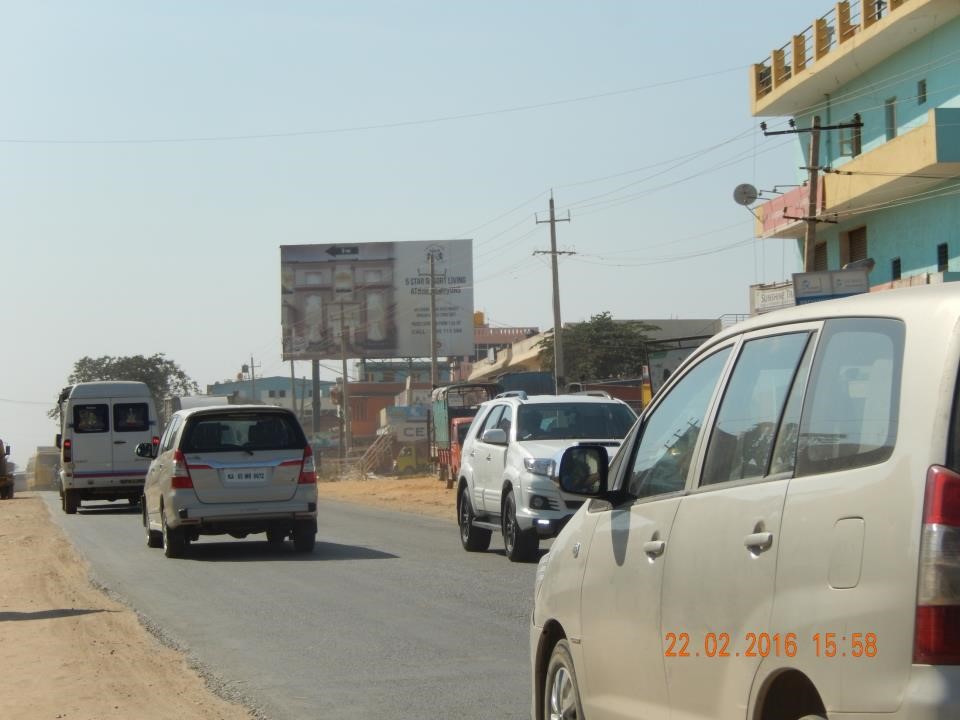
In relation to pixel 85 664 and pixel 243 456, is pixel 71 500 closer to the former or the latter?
pixel 243 456

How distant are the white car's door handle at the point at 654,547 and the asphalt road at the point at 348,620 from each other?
3.13 metres

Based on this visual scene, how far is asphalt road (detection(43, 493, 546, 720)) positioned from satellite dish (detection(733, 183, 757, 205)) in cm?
2521

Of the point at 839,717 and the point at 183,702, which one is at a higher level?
the point at 839,717

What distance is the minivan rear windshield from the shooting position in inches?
708

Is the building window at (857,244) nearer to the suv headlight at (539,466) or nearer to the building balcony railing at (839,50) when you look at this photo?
the building balcony railing at (839,50)

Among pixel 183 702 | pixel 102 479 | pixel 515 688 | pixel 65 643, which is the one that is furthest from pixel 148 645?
pixel 102 479

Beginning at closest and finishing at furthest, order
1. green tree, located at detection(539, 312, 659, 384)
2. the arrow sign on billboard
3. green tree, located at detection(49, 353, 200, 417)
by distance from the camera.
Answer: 1. green tree, located at detection(539, 312, 659, 384)
2. the arrow sign on billboard
3. green tree, located at detection(49, 353, 200, 417)

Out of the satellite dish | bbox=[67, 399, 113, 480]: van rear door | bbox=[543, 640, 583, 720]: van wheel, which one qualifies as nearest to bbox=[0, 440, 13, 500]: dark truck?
bbox=[67, 399, 113, 480]: van rear door

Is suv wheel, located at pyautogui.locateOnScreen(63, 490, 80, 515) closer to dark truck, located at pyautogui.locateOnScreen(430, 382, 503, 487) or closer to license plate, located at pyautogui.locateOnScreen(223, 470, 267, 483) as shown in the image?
dark truck, located at pyautogui.locateOnScreen(430, 382, 503, 487)

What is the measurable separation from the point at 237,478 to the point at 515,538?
150 inches

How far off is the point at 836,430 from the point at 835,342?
28cm

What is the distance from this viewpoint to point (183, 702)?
Result: 27.0 feet

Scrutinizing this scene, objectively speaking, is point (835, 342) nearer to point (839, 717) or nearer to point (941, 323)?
point (941, 323)

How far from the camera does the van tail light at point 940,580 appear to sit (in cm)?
321
